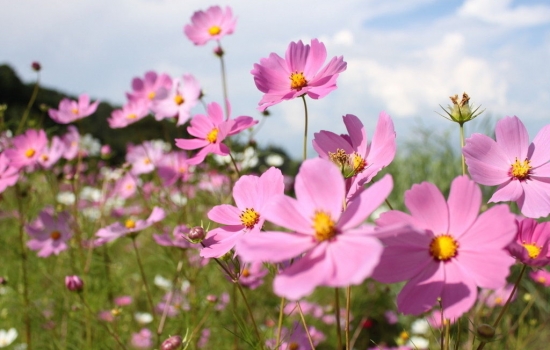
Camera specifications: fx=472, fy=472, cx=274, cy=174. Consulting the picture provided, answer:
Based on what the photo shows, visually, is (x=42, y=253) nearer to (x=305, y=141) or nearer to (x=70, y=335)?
(x=70, y=335)

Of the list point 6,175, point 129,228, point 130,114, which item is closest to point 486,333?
point 129,228

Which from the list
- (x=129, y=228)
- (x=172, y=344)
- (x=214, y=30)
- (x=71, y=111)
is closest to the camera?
(x=172, y=344)

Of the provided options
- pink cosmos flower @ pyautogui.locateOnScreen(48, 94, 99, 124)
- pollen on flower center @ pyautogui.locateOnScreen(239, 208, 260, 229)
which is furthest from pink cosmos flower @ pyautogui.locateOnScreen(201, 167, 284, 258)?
pink cosmos flower @ pyautogui.locateOnScreen(48, 94, 99, 124)

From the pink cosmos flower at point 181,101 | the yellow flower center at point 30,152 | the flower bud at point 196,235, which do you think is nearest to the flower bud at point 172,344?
the flower bud at point 196,235

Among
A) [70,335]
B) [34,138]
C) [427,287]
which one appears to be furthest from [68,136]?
[427,287]

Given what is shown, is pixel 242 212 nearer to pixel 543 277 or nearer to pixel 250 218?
pixel 250 218

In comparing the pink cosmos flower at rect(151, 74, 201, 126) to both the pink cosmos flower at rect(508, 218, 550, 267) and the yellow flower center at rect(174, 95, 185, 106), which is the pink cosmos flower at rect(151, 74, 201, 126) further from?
the pink cosmos flower at rect(508, 218, 550, 267)

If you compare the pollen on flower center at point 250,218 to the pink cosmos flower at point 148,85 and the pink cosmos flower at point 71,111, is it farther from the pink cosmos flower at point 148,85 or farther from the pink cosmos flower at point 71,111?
the pink cosmos flower at point 71,111
